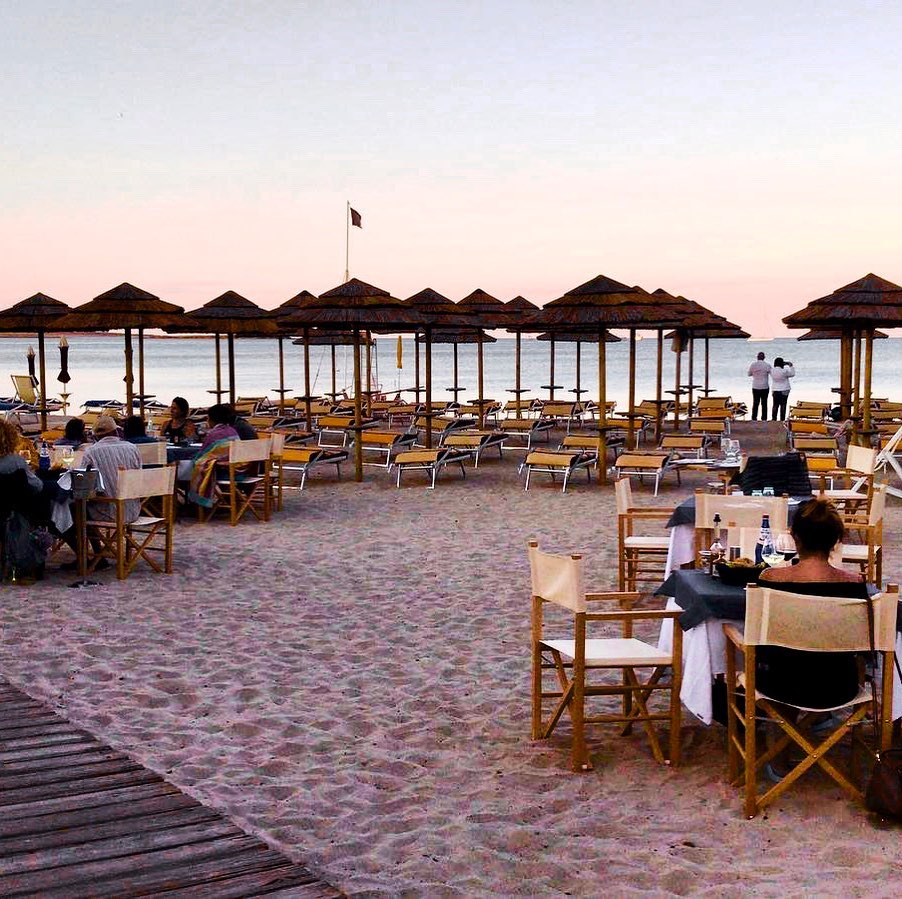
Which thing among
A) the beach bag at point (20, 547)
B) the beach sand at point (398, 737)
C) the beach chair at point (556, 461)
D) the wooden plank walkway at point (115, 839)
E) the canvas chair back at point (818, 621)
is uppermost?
the canvas chair back at point (818, 621)

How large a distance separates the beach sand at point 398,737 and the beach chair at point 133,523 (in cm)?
16

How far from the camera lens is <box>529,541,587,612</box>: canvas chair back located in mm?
4250

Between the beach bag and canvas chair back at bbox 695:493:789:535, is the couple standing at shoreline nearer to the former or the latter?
canvas chair back at bbox 695:493:789:535

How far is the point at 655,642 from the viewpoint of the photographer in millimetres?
6273

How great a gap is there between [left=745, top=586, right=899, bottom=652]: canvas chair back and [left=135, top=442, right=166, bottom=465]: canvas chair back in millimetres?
6739

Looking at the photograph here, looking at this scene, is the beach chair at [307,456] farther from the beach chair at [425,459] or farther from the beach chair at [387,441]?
the beach chair at [387,441]

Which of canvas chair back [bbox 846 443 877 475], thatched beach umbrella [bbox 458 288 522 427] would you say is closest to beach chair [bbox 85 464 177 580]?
canvas chair back [bbox 846 443 877 475]

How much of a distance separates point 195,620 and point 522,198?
86.4 feet

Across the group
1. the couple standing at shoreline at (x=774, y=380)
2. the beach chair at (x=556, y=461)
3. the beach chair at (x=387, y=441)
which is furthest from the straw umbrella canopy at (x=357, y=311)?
the couple standing at shoreline at (x=774, y=380)

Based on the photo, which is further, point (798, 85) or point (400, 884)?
point (798, 85)

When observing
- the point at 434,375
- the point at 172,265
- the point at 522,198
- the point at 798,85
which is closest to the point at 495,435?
the point at 798,85

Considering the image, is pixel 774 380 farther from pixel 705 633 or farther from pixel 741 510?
pixel 705 633

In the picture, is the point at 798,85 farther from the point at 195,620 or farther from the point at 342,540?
the point at 195,620

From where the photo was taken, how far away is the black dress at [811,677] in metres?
3.86
